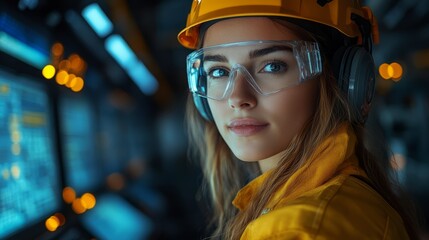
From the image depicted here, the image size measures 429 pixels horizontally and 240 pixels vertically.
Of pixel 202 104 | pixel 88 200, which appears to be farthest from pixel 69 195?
pixel 202 104

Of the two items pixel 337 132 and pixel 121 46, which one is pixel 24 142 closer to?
pixel 337 132

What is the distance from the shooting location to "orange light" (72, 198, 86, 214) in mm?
3140

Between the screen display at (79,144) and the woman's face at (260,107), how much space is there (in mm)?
1841

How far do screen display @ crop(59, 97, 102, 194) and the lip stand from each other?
6.07 ft

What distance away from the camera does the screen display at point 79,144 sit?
3.04 m

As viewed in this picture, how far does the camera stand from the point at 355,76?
4.51 feet

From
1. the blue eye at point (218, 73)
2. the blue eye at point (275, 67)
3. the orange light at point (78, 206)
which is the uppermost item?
the blue eye at point (275, 67)

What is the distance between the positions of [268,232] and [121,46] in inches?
154

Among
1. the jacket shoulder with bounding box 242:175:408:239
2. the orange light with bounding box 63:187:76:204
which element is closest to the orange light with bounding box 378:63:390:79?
the orange light with bounding box 63:187:76:204

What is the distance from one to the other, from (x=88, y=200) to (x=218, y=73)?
8.01 ft

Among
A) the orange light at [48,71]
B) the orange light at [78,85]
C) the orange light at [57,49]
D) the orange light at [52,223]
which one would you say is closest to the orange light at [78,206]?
the orange light at [52,223]

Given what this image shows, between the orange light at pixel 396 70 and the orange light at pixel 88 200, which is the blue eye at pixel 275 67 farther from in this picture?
the orange light at pixel 396 70

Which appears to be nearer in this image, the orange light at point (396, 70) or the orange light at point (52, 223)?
the orange light at point (52, 223)

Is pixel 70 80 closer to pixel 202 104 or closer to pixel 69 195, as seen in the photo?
pixel 69 195
